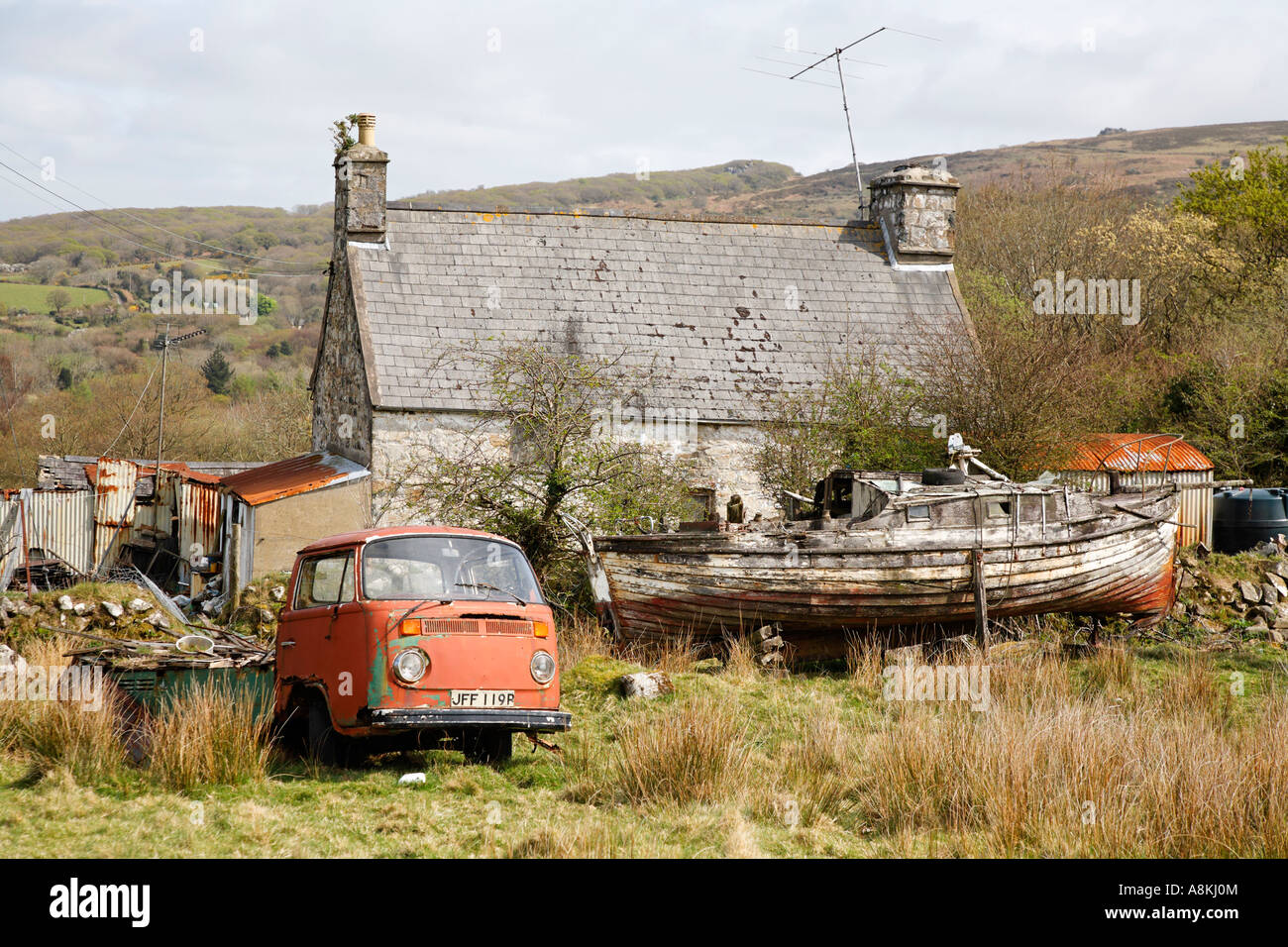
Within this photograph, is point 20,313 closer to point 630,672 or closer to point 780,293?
point 780,293

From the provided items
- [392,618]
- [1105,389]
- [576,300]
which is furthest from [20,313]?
[392,618]

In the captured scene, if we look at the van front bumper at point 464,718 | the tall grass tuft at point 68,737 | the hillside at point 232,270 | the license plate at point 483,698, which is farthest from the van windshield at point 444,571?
the hillside at point 232,270

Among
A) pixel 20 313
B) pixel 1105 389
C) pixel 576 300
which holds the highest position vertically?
pixel 20 313

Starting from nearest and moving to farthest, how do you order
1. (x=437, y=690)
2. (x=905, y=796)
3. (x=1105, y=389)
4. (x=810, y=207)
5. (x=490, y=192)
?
(x=905, y=796)
(x=437, y=690)
(x=1105, y=389)
(x=810, y=207)
(x=490, y=192)

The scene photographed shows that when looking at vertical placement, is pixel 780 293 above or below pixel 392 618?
above

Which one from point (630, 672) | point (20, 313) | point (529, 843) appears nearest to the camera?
point (529, 843)

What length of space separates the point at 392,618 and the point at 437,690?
64cm

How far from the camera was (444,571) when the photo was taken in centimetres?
900

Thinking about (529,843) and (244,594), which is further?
(244,594)

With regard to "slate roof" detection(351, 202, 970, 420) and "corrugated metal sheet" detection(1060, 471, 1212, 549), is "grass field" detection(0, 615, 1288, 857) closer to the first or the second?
"corrugated metal sheet" detection(1060, 471, 1212, 549)

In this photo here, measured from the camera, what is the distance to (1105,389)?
76.9 ft

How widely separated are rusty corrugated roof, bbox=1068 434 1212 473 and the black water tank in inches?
38.6
